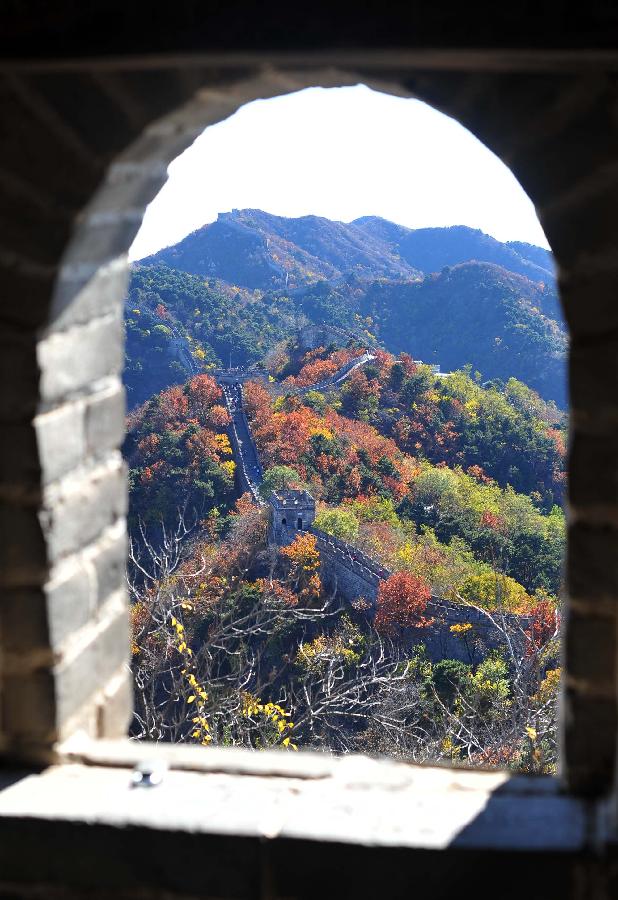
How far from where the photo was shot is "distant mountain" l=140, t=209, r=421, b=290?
47.9m

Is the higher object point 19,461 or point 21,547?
point 19,461

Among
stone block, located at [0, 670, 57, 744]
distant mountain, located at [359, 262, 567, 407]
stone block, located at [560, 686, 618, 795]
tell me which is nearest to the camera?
stone block, located at [560, 686, 618, 795]

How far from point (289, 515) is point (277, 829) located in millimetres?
18732

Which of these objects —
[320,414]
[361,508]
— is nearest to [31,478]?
[361,508]

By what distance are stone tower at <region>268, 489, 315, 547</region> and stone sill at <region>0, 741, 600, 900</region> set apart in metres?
18.0

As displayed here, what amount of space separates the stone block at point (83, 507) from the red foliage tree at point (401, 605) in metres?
14.6

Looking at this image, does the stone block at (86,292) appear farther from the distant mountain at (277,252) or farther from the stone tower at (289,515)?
the distant mountain at (277,252)

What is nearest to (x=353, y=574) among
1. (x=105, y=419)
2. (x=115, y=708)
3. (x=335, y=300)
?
(x=115, y=708)

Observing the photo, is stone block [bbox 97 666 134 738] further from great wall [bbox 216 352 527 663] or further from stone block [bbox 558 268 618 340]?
great wall [bbox 216 352 527 663]

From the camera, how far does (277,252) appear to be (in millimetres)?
50188

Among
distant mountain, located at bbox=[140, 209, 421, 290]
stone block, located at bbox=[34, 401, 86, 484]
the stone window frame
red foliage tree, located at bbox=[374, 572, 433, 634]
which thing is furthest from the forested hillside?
stone block, located at bbox=[34, 401, 86, 484]

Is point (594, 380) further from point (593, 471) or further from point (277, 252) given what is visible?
point (277, 252)

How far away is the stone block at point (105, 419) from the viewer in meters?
1.53

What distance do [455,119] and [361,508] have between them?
20.3m
